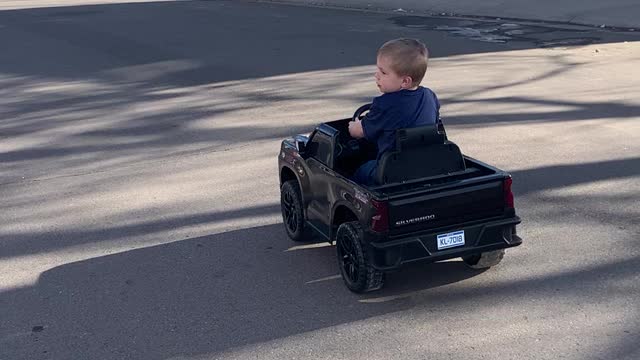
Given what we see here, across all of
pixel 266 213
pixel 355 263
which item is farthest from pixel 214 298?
pixel 266 213

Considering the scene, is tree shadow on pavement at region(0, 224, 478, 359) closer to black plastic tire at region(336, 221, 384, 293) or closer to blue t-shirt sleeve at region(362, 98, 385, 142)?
black plastic tire at region(336, 221, 384, 293)

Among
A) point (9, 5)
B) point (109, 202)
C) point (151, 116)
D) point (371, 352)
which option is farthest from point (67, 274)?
point (9, 5)

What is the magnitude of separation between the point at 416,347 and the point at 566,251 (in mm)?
1773

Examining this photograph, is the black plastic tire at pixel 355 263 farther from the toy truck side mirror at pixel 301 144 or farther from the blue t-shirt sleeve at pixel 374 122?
the toy truck side mirror at pixel 301 144

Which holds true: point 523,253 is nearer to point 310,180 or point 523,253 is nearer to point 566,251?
point 566,251

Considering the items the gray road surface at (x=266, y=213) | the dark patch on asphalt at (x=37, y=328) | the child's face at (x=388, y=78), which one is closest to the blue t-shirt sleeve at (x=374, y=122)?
the child's face at (x=388, y=78)

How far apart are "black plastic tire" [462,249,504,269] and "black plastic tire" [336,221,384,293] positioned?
0.69 metres

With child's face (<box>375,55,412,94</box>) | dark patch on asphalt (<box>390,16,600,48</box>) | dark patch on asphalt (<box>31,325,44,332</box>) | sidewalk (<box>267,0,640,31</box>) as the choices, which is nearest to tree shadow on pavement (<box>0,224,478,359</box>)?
dark patch on asphalt (<box>31,325,44,332</box>)

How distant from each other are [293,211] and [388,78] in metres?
1.43

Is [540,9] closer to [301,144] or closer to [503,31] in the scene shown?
[503,31]

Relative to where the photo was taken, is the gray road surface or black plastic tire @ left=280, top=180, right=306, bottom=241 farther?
black plastic tire @ left=280, top=180, right=306, bottom=241

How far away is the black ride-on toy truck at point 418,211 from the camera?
5324 millimetres

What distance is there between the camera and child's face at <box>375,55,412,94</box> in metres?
5.55

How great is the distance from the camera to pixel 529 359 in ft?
15.6
